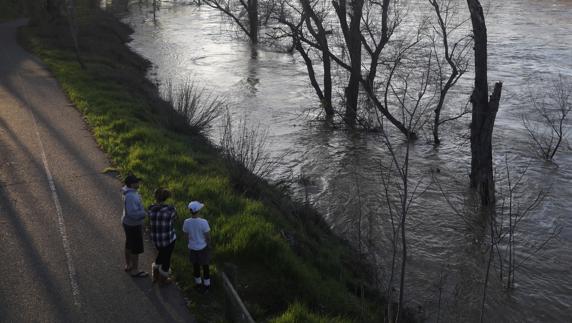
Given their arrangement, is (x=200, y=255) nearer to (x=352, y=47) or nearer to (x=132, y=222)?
(x=132, y=222)

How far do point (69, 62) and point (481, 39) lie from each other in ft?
58.9

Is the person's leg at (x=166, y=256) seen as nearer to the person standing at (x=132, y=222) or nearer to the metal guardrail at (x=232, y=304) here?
the person standing at (x=132, y=222)

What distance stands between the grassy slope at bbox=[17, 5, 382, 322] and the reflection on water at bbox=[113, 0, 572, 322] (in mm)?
1122

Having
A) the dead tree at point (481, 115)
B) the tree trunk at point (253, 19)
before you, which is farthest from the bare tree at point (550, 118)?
the tree trunk at point (253, 19)

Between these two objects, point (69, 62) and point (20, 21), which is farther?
point (20, 21)

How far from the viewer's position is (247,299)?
8242 mm

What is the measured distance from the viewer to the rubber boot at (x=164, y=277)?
26.5 feet

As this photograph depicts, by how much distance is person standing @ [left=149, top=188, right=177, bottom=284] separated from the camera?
25.2 feet

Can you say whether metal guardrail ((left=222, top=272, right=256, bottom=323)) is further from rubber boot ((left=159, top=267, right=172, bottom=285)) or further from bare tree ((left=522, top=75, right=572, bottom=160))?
bare tree ((left=522, top=75, right=572, bottom=160))

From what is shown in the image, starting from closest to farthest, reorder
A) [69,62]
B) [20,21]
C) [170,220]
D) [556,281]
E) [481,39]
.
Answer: [170,220] < [556,281] < [481,39] < [69,62] < [20,21]

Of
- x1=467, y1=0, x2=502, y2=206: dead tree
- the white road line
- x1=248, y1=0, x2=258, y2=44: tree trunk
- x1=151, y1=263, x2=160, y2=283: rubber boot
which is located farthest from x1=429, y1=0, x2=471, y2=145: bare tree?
x1=151, y1=263, x2=160, y2=283: rubber boot

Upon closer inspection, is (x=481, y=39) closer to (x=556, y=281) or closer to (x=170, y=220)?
(x=556, y=281)

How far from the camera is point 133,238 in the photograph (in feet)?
26.6

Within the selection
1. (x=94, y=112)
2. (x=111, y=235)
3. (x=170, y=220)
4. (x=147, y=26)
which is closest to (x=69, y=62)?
(x=94, y=112)
